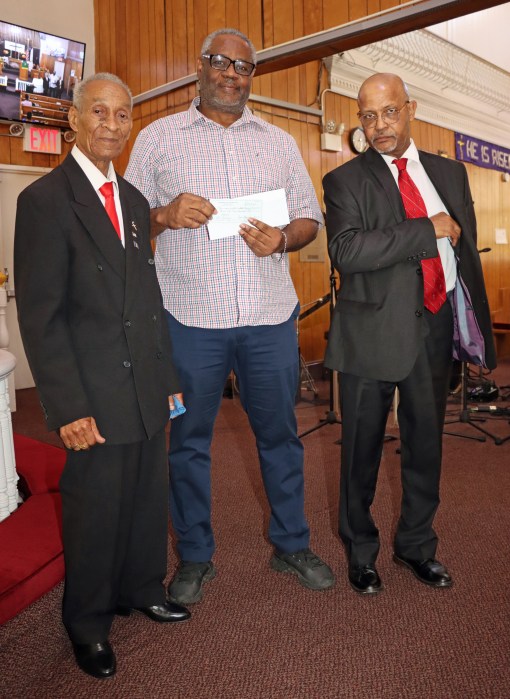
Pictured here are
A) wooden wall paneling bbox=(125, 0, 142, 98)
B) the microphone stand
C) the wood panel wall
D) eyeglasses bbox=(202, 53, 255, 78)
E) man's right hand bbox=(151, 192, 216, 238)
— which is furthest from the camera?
wooden wall paneling bbox=(125, 0, 142, 98)

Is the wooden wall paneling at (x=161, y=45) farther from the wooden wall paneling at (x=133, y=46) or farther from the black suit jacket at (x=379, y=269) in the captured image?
the black suit jacket at (x=379, y=269)

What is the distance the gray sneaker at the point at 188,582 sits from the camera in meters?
2.23

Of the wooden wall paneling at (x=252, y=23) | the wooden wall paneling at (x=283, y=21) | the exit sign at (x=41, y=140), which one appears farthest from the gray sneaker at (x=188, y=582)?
the exit sign at (x=41, y=140)

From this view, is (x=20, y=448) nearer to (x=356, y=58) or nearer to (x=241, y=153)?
(x=241, y=153)

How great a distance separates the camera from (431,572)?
2.32 m

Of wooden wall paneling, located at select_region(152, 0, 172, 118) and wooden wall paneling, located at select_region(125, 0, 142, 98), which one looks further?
wooden wall paneling, located at select_region(125, 0, 142, 98)

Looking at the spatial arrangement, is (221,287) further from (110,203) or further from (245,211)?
(110,203)

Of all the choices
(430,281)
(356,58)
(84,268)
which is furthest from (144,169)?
(356,58)

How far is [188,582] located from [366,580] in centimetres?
64

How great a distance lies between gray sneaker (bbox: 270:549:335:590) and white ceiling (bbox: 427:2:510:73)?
8.23 meters

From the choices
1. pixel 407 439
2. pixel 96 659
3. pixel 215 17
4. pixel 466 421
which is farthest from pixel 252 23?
pixel 96 659

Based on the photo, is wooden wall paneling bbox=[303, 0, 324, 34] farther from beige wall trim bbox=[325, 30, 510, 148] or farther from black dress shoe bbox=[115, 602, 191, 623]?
black dress shoe bbox=[115, 602, 191, 623]

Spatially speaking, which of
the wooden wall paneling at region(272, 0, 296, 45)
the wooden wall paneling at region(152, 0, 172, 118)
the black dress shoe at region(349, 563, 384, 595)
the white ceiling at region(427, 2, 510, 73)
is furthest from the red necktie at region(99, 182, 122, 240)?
the white ceiling at region(427, 2, 510, 73)

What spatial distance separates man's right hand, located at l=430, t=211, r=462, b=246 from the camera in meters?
2.00
